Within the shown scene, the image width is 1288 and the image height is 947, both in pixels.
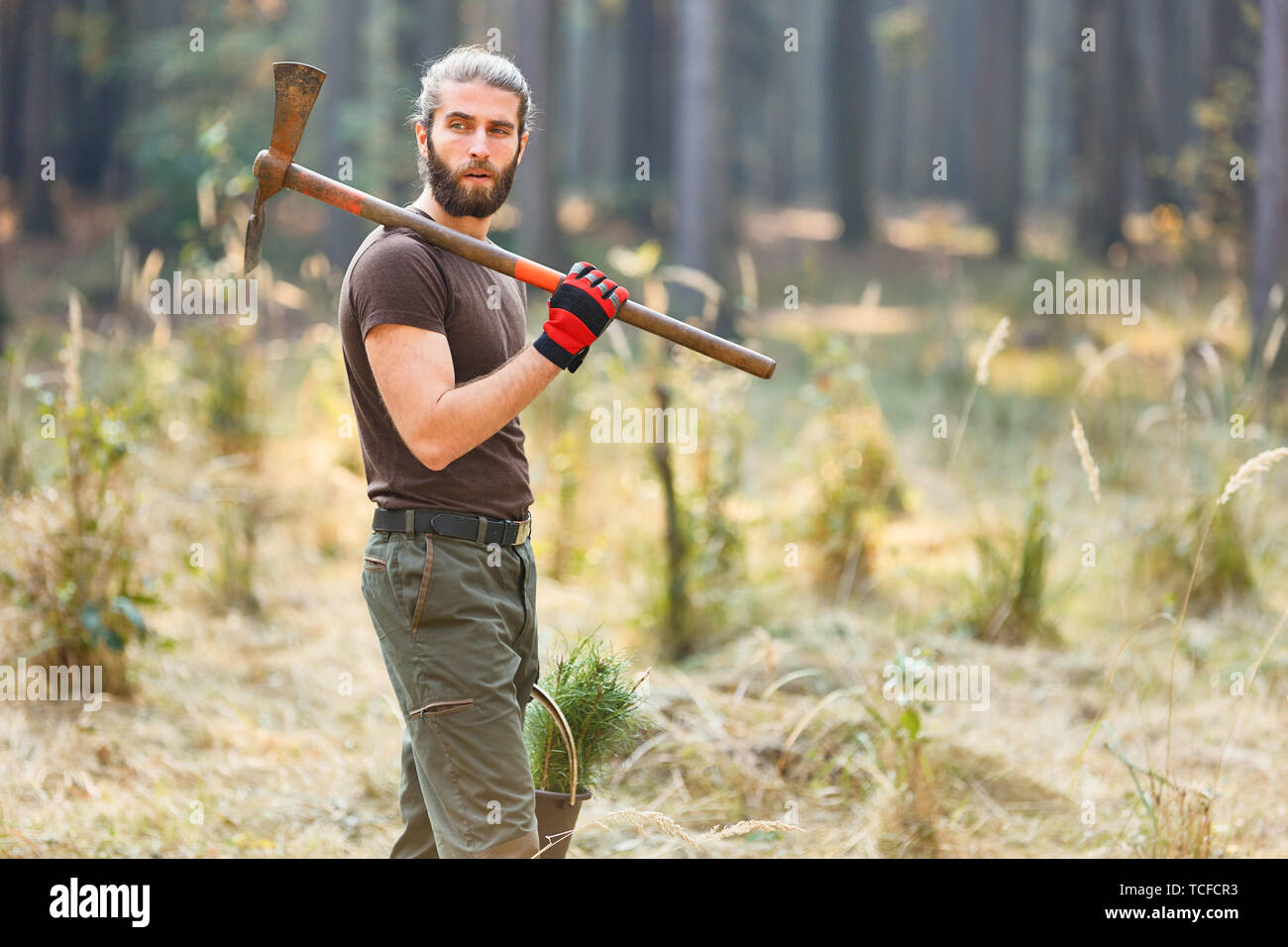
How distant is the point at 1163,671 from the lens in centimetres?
559

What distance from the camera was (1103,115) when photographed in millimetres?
18984

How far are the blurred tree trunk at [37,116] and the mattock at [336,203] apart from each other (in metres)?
19.0

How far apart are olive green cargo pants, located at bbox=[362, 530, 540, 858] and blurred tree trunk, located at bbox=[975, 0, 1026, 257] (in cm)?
2024

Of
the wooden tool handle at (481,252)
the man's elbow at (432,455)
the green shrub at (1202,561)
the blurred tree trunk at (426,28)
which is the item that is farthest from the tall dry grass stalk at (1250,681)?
the blurred tree trunk at (426,28)

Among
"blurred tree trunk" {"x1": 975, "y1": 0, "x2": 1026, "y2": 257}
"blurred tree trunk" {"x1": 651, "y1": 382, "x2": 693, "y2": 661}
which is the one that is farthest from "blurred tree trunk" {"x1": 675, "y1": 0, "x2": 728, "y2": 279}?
"blurred tree trunk" {"x1": 975, "y1": 0, "x2": 1026, "y2": 257}

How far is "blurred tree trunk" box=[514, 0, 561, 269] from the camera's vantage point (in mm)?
15234

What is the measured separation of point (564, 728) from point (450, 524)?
0.62 meters

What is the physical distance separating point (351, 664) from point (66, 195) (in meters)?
19.7

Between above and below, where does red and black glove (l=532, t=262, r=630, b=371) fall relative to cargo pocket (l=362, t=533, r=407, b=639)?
above

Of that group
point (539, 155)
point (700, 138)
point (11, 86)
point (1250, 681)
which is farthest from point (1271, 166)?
point (11, 86)

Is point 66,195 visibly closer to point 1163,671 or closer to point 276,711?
point 276,711

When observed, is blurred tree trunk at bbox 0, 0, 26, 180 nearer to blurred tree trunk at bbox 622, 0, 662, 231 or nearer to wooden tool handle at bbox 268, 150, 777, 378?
blurred tree trunk at bbox 622, 0, 662, 231

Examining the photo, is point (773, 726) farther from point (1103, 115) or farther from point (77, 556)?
point (1103, 115)
